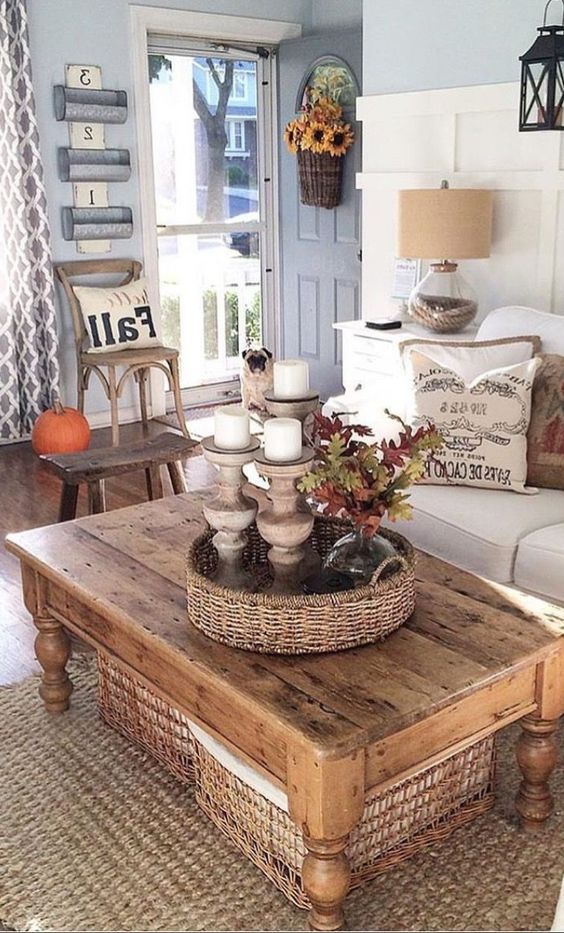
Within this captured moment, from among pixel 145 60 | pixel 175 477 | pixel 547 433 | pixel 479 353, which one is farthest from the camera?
pixel 145 60

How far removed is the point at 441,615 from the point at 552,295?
2347 mm

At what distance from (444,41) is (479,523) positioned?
2.43 m

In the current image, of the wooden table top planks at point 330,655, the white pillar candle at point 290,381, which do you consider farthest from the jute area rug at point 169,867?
the white pillar candle at point 290,381

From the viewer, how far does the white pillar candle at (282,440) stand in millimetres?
1974

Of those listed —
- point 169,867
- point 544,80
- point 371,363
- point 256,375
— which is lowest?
point 169,867

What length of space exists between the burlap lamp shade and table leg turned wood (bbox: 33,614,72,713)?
2.22 meters

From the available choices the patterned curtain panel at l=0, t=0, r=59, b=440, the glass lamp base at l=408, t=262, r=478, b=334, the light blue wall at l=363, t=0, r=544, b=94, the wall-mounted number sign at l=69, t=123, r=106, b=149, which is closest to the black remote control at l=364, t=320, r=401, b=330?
the glass lamp base at l=408, t=262, r=478, b=334

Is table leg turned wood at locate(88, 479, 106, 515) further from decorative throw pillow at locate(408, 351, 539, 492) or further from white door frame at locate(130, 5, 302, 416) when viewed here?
white door frame at locate(130, 5, 302, 416)

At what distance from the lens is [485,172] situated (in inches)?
166

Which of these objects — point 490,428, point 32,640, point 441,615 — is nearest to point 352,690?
point 441,615

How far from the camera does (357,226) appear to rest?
5.73m

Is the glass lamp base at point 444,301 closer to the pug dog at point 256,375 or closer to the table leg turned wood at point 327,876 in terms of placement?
the pug dog at point 256,375

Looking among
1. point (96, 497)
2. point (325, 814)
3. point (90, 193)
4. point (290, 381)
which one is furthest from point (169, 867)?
point (90, 193)

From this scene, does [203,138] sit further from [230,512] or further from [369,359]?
[230,512]
